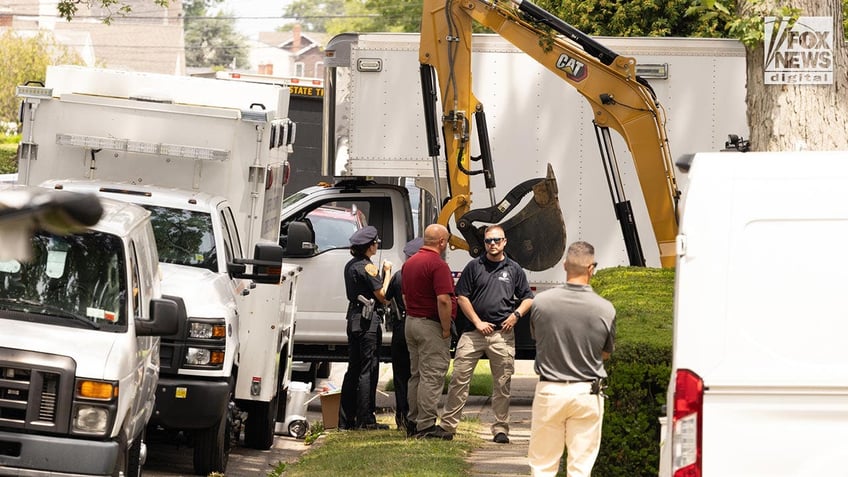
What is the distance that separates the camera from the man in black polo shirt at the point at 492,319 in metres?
12.5

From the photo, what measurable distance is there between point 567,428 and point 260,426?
473cm

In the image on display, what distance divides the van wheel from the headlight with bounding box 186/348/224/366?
1.36 meters

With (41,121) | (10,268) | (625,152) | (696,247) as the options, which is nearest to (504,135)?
(625,152)

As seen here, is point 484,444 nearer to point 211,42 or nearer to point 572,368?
point 572,368

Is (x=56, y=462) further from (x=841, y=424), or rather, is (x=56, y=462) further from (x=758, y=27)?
(x=758, y=27)

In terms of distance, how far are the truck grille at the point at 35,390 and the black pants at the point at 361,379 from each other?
5.85 metres

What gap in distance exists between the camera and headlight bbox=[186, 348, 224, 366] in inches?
421

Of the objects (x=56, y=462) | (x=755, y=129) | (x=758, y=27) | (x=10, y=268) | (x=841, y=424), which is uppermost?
(x=758, y=27)

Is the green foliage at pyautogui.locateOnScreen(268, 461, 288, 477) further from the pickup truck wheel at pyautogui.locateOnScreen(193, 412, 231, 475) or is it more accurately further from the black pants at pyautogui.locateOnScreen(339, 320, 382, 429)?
the black pants at pyautogui.locateOnScreen(339, 320, 382, 429)

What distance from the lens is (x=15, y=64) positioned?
61.8 metres

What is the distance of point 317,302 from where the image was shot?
15.5m

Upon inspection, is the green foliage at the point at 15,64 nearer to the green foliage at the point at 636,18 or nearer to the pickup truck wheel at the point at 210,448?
the green foliage at the point at 636,18

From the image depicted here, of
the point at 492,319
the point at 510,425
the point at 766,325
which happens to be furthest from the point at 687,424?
the point at 510,425

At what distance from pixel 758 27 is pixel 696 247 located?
13.4 ft
